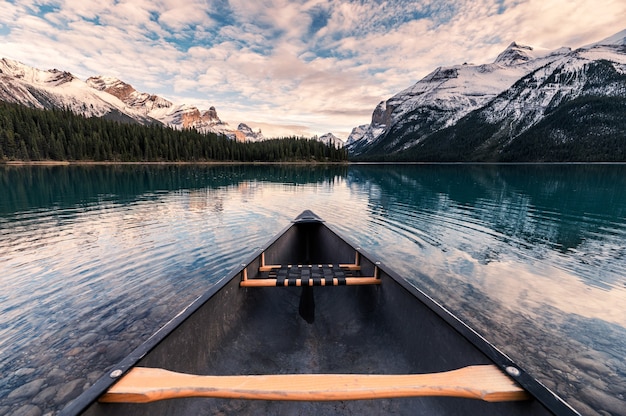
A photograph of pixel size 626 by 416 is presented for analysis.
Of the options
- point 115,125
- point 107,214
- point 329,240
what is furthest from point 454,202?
point 115,125

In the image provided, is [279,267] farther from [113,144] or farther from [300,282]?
[113,144]

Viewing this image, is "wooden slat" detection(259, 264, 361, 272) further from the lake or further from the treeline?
the treeline

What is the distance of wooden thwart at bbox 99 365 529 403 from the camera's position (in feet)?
9.35

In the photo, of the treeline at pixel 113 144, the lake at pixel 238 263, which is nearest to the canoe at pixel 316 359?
the lake at pixel 238 263

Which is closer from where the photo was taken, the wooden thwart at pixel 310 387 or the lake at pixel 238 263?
the wooden thwart at pixel 310 387

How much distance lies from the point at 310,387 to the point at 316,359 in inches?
124

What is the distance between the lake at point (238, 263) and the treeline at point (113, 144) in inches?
4515

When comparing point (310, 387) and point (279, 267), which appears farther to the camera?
point (279, 267)

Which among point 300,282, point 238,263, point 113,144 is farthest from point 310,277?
point 113,144

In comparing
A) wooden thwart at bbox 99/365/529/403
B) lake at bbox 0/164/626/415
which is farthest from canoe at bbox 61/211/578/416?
lake at bbox 0/164/626/415

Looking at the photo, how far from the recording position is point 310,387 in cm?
298

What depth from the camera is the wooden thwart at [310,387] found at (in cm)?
285

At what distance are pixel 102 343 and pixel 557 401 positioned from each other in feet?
28.4

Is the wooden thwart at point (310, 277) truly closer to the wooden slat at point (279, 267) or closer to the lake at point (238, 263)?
the wooden slat at point (279, 267)
